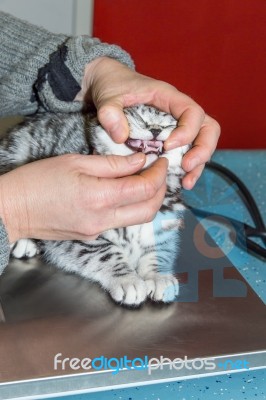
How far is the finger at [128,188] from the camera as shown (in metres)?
0.64

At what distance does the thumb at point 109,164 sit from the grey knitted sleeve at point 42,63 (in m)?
0.25

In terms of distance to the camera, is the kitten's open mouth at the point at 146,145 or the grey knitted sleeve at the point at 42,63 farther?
the grey knitted sleeve at the point at 42,63

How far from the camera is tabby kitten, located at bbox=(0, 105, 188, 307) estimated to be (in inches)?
27.4

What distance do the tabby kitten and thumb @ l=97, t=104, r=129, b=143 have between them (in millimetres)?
21

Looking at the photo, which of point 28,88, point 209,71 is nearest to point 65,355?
point 28,88

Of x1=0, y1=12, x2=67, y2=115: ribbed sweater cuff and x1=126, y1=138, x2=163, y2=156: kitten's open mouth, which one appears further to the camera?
x1=0, y1=12, x2=67, y2=115: ribbed sweater cuff

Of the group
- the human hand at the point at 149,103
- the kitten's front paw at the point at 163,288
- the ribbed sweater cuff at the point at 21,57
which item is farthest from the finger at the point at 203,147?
the ribbed sweater cuff at the point at 21,57

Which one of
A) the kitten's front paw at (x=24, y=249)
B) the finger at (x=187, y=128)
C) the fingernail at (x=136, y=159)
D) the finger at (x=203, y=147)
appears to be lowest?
the kitten's front paw at (x=24, y=249)

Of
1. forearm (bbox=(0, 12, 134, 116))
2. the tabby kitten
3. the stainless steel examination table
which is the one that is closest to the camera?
the stainless steel examination table

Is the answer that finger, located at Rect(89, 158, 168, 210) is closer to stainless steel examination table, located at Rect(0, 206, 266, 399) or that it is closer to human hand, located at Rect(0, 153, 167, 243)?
human hand, located at Rect(0, 153, 167, 243)

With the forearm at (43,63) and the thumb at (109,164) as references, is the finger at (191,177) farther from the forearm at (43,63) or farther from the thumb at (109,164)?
the forearm at (43,63)

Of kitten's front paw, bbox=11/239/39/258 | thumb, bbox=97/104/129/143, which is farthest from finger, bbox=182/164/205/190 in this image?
kitten's front paw, bbox=11/239/39/258

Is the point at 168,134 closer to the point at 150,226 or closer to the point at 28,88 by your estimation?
the point at 150,226

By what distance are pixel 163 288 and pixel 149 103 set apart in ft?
0.77
